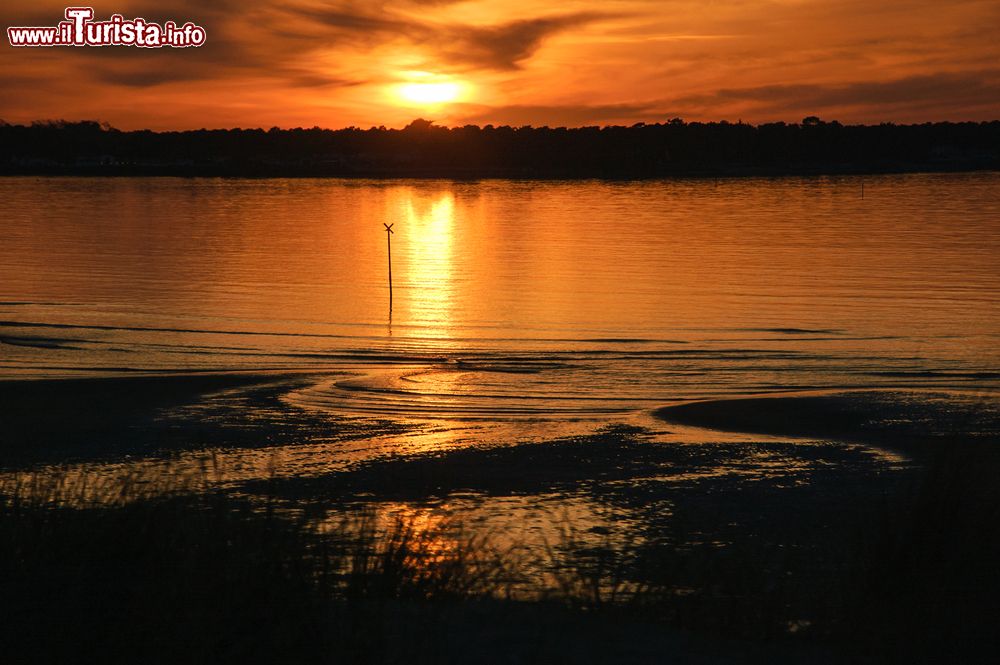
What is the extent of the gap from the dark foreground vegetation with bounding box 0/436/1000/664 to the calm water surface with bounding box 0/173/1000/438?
23.5 feet

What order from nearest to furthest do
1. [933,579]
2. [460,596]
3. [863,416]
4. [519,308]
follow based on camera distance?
[933,579] < [460,596] < [863,416] < [519,308]

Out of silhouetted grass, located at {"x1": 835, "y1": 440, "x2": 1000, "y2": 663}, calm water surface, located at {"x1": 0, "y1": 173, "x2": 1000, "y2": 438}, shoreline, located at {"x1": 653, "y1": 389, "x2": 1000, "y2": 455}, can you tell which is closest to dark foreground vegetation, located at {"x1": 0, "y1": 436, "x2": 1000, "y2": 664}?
silhouetted grass, located at {"x1": 835, "y1": 440, "x2": 1000, "y2": 663}

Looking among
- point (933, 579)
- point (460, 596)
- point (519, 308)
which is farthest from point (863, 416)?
point (519, 308)

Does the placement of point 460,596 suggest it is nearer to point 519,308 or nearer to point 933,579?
point 933,579

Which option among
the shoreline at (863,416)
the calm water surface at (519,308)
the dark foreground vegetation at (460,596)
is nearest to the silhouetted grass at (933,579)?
the dark foreground vegetation at (460,596)

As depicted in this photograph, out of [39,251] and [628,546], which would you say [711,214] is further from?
[628,546]

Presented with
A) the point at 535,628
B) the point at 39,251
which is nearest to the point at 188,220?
the point at 39,251

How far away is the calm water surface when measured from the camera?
1861cm

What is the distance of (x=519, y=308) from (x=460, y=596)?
22130 mm

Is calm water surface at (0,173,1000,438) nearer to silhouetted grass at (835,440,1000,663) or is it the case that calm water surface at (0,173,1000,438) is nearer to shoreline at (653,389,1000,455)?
shoreline at (653,389,1000,455)

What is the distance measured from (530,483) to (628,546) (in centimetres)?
254

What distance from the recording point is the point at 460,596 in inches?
301

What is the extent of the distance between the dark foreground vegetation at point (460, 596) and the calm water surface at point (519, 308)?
23.5 ft

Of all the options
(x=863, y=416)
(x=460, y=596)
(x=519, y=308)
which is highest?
(x=519, y=308)
